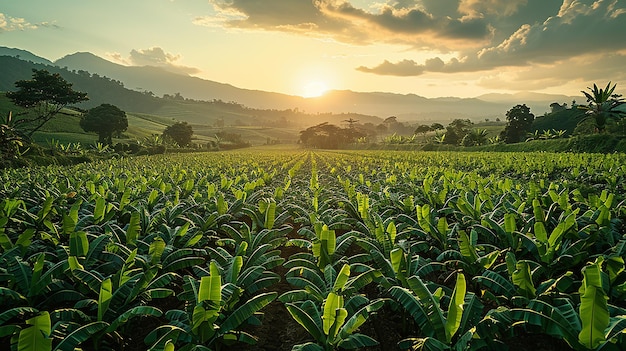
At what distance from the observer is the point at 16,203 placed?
6.00 metres

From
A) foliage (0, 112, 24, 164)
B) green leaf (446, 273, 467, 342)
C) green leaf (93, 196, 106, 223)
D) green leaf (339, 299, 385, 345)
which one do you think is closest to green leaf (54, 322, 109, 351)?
green leaf (339, 299, 385, 345)

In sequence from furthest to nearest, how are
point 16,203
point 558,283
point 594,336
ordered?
point 16,203 → point 558,283 → point 594,336

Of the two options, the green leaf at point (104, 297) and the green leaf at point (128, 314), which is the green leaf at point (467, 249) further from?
the green leaf at point (104, 297)

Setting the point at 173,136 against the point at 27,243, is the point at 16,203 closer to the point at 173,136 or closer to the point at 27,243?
the point at 27,243

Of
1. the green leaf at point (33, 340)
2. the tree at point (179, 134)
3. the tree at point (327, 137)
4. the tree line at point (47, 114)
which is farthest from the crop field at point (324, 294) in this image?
the tree at point (327, 137)

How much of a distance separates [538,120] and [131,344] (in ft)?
311

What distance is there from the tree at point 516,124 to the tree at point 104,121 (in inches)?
2899

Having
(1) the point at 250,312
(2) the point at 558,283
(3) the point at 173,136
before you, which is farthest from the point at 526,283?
(3) the point at 173,136

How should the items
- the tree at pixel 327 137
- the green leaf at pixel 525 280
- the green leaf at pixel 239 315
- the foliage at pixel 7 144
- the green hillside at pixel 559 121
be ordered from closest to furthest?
the green leaf at pixel 239 315, the green leaf at pixel 525 280, the foliage at pixel 7 144, the green hillside at pixel 559 121, the tree at pixel 327 137

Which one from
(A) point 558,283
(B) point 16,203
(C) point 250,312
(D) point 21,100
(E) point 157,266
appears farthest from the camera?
(D) point 21,100

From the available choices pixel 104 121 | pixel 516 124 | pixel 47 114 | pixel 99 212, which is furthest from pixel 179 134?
pixel 99 212

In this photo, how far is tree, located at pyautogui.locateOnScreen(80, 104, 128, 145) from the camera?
6462 centimetres

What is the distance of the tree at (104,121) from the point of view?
212ft

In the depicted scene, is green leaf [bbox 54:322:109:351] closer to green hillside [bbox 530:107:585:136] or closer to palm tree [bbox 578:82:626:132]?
palm tree [bbox 578:82:626:132]
